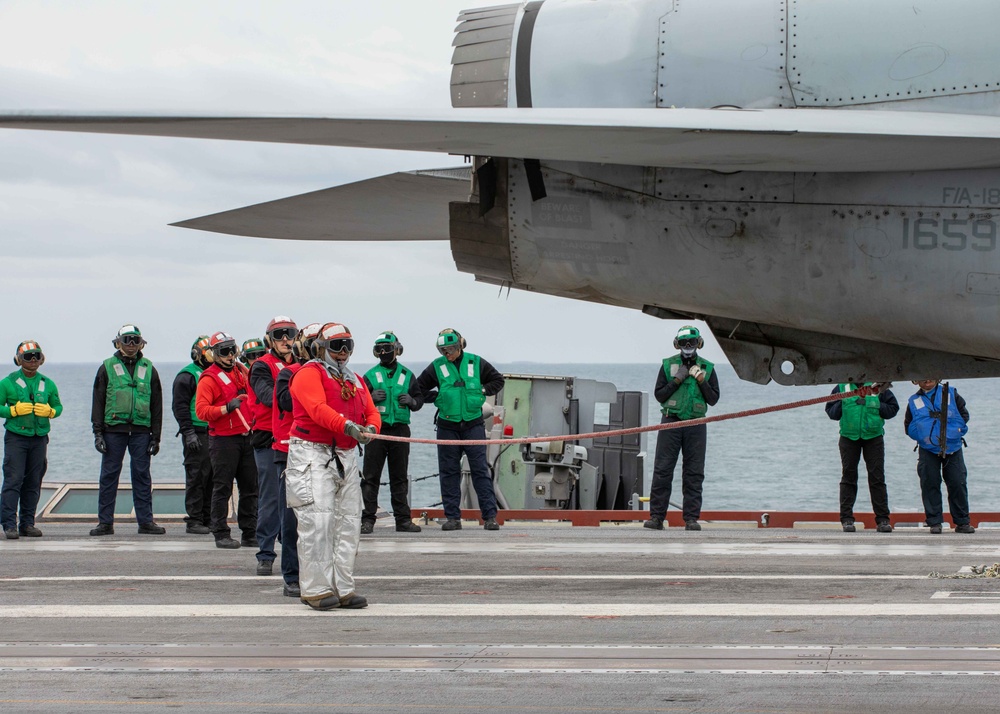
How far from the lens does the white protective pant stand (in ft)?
25.3

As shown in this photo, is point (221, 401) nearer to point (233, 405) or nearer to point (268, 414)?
point (233, 405)

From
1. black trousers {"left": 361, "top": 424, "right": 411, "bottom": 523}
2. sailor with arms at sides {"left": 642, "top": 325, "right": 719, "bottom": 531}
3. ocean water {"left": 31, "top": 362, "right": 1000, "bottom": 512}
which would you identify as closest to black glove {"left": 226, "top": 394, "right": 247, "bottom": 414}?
black trousers {"left": 361, "top": 424, "right": 411, "bottom": 523}

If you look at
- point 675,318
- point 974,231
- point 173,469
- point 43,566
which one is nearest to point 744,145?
point 974,231

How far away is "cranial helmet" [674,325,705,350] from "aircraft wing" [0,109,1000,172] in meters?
7.71

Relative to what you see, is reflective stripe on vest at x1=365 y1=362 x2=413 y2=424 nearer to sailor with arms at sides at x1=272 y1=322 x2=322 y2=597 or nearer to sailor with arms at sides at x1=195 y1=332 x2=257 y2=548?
sailor with arms at sides at x1=195 y1=332 x2=257 y2=548

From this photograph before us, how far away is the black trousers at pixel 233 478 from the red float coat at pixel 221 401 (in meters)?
0.10

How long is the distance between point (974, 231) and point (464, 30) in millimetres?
2627

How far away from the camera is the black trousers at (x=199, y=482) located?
12.6 meters

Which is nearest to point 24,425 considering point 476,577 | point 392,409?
point 392,409

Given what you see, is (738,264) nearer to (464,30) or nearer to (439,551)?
(464,30)

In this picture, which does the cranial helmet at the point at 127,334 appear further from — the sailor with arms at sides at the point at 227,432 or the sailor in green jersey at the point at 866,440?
the sailor in green jersey at the point at 866,440

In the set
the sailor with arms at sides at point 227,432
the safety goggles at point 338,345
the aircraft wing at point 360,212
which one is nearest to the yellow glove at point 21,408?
the sailor with arms at sides at point 227,432

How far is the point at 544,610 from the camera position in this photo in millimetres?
8039

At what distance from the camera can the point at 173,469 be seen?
6362cm
